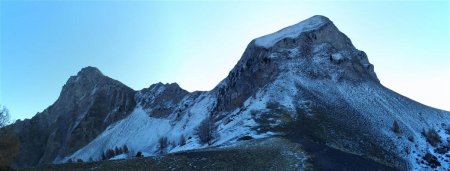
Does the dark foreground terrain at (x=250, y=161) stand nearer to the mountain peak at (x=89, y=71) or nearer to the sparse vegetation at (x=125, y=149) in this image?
the sparse vegetation at (x=125, y=149)

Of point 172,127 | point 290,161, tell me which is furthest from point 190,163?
point 172,127

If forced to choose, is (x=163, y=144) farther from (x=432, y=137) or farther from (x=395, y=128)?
(x=432, y=137)

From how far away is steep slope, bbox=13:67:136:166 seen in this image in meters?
127

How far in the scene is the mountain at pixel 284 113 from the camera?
53469mm

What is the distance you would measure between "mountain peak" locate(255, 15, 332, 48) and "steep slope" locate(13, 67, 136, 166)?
49.2m

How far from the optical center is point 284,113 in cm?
5884

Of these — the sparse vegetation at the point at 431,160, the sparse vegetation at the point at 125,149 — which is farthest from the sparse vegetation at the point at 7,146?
the sparse vegetation at the point at 431,160

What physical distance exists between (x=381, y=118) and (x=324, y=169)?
1408 inches

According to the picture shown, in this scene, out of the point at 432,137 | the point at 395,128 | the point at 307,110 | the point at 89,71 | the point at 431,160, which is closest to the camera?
the point at 431,160

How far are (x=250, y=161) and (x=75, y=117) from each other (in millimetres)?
115558

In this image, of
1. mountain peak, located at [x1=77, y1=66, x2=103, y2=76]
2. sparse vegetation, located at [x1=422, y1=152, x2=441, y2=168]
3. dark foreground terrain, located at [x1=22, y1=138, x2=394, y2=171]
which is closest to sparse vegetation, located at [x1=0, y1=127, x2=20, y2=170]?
dark foreground terrain, located at [x1=22, y1=138, x2=394, y2=171]

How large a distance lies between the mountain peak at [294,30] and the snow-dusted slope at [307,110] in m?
0.20

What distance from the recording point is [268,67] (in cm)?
8119

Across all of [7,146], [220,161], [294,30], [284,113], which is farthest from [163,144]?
[220,161]
